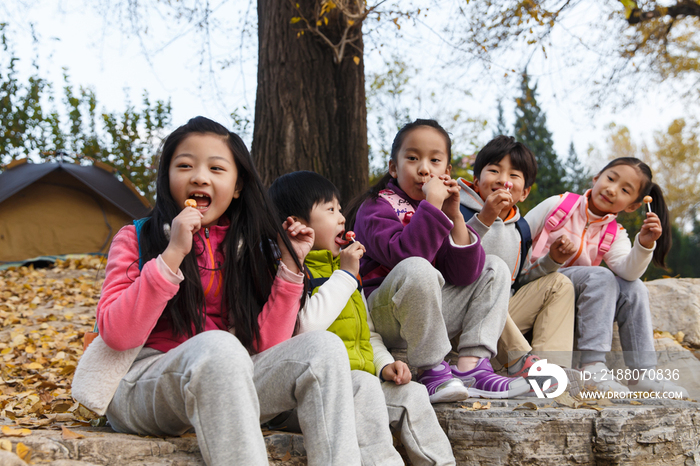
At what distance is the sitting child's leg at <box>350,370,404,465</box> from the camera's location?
1738 millimetres

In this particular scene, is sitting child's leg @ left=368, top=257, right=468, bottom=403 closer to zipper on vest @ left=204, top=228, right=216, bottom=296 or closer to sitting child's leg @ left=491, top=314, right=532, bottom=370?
sitting child's leg @ left=491, top=314, right=532, bottom=370

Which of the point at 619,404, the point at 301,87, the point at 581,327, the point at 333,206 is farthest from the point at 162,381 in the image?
the point at 301,87

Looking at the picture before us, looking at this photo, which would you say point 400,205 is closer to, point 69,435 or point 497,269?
point 497,269

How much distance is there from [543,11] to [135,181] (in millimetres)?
6957

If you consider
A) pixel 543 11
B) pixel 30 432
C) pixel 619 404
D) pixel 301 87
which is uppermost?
pixel 543 11

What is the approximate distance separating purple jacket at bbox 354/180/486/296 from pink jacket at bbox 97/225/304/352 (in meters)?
0.73

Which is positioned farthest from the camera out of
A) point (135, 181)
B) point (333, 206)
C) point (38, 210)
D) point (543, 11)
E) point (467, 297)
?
point (135, 181)

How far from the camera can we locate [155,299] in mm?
1544

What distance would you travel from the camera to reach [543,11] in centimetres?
414

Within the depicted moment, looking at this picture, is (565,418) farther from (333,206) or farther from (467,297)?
(333,206)

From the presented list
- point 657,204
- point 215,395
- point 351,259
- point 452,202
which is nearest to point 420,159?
point 452,202

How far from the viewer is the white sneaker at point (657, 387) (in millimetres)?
2633

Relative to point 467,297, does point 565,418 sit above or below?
below

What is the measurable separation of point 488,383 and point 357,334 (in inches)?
24.9
